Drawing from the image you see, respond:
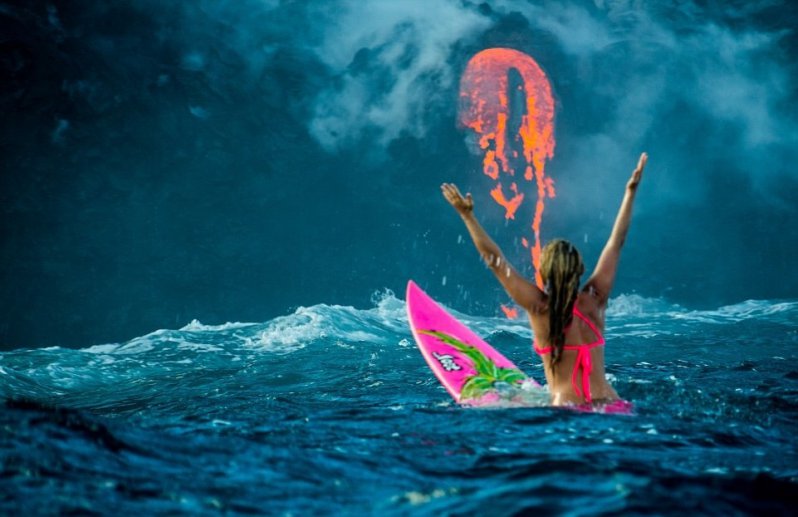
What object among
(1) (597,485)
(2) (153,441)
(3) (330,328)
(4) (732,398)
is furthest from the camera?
(3) (330,328)

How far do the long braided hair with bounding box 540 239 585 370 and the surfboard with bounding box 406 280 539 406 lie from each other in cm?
123

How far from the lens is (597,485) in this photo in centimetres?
260

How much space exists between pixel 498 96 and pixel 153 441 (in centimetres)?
3361

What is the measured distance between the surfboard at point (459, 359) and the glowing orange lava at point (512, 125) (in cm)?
2709

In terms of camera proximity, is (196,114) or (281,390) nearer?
(281,390)

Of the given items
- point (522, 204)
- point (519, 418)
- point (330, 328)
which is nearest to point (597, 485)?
point (519, 418)

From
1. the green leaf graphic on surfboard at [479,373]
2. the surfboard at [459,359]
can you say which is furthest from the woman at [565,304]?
the green leaf graphic on surfboard at [479,373]

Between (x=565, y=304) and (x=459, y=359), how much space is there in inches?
92.3

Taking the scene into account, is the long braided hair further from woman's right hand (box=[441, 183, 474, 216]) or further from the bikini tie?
woman's right hand (box=[441, 183, 474, 216])

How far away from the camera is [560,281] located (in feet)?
11.7

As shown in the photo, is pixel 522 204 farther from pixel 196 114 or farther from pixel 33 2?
pixel 33 2

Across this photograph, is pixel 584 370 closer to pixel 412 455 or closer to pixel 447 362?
pixel 412 455

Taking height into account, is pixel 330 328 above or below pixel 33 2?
below

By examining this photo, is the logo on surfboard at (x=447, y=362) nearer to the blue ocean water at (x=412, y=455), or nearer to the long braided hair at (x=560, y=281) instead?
the blue ocean water at (x=412, y=455)
